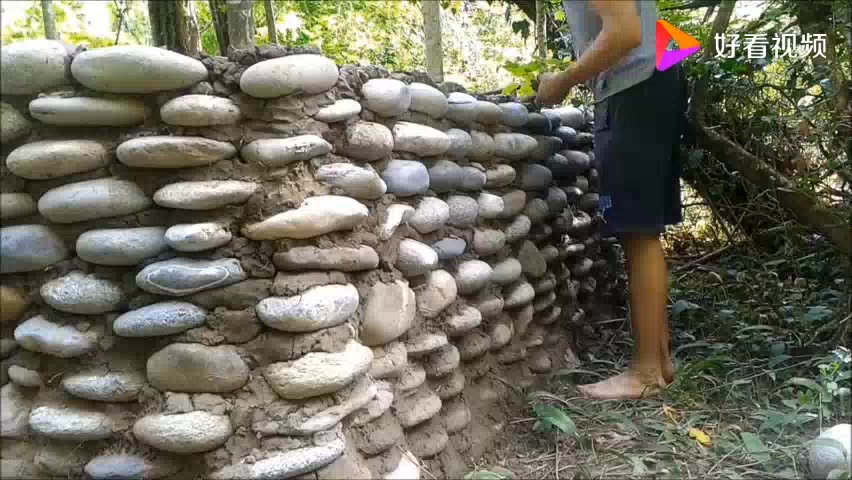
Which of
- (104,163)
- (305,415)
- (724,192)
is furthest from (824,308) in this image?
(104,163)

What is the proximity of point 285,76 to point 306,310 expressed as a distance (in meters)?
0.39

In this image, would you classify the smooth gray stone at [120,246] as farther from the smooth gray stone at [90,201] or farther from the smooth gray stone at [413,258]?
the smooth gray stone at [413,258]

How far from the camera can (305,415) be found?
1.11 meters

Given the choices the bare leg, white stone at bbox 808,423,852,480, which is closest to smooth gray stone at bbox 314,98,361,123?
the bare leg

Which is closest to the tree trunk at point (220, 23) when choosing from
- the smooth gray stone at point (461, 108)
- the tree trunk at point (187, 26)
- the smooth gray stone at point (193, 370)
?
the tree trunk at point (187, 26)

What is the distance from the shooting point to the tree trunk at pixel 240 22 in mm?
2037

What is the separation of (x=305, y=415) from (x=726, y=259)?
1.92 meters

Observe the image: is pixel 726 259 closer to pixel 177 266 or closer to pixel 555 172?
pixel 555 172

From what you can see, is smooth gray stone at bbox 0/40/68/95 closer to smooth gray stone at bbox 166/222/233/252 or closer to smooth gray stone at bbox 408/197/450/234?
smooth gray stone at bbox 166/222/233/252

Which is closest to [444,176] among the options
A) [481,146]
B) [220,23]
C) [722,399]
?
[481,146]

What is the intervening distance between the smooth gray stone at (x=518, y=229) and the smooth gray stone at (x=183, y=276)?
0.83m

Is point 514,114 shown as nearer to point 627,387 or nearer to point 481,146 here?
point 481,146

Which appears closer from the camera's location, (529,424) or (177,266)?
(177,266)

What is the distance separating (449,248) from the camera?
1.53 meters
